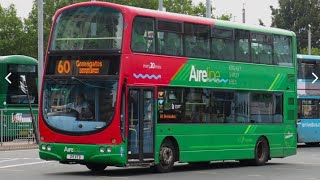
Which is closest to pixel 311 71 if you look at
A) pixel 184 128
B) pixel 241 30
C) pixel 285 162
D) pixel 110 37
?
pixel 285 162

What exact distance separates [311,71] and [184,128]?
17304 mm

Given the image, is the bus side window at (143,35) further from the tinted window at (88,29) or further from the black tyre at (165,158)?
the black tyre at (165,158)

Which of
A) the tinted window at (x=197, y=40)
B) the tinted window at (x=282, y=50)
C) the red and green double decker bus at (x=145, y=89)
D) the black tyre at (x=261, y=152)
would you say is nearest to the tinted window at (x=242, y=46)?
the red and green double decker bus at (x=145, y=89)

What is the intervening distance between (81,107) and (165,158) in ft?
9.24

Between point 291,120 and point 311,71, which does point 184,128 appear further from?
point 311,71

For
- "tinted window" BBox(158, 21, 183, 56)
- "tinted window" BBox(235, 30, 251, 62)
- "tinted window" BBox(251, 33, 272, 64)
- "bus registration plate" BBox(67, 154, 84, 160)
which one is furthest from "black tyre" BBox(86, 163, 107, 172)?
"tinted window" BBox(251, 33, 272, 64)

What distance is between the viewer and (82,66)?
66.5 ft

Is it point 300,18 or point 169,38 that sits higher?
point 300,18

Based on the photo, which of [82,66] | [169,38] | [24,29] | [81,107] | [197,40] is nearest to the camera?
[81,107]

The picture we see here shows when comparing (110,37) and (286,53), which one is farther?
(286,53)

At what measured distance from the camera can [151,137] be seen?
2081cm

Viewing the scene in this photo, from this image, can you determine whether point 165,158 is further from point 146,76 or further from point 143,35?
point 143,35

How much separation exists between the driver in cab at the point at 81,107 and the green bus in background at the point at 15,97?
1685 centimetres

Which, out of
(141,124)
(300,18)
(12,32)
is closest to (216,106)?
(141,124)
